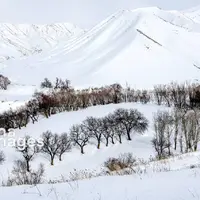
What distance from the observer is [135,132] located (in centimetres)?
5822

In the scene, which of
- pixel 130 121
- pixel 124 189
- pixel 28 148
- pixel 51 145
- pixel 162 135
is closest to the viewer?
pixel 124 189

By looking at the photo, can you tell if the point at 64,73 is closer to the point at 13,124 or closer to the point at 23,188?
the point at 13,124

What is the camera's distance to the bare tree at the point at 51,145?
49.8 metres

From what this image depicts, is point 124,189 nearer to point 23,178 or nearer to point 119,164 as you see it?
point 119,164

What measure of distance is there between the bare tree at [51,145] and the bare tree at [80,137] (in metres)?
2.74

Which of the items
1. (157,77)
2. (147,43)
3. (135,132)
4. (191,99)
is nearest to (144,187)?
(135,132)

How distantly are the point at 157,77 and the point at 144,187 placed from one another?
14999 centimetres

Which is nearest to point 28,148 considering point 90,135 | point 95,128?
point 90,135

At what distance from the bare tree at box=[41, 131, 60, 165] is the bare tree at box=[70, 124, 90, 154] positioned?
2.74 m

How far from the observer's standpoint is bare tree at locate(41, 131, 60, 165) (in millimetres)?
49800

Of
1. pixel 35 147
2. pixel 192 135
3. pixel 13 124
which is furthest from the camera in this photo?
pixel 13 124

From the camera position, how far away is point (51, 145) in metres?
50.7

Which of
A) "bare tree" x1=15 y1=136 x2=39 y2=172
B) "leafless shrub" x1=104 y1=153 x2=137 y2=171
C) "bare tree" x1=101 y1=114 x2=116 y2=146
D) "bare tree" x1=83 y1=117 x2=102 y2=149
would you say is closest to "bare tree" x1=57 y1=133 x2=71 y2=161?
"bare tree" x1=15 y1=136 x2=39 y2=172

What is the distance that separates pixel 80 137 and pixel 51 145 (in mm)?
5925
